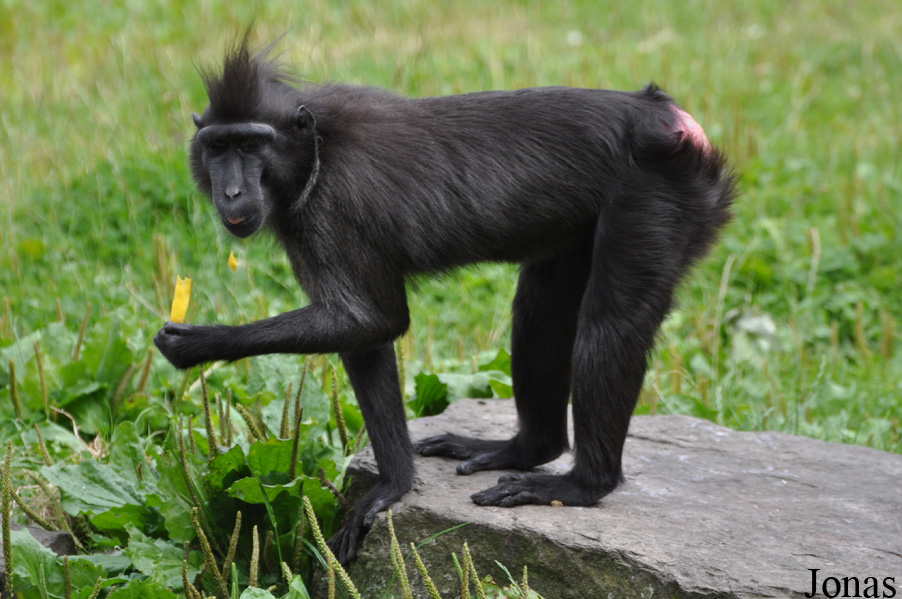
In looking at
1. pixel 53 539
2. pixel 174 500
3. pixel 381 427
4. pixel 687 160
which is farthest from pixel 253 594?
pixel 687 160

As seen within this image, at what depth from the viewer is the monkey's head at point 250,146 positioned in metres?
4.31

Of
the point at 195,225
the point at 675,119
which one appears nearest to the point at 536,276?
the point at 675,119

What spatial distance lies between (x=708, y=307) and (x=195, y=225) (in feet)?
14.4

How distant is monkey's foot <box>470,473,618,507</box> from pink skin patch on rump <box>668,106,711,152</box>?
167 centimetres

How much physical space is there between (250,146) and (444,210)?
0.93m

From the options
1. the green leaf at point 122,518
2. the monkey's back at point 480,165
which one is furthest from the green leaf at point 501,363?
the green leaf at point 122,518

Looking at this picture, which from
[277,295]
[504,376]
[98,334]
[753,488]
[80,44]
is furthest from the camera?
[80,44]

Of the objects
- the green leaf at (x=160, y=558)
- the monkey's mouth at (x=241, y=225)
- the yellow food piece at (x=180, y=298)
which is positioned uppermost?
the monkey's mouth at (x=241, y=225)

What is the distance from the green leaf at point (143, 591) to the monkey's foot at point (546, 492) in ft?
4.66

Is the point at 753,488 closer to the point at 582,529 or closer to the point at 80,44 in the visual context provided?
the point at 582,529

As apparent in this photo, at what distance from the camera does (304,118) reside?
14.6ft

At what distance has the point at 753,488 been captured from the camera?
4.92 m

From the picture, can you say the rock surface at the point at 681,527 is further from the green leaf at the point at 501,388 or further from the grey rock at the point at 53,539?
the grey rock at the point at 53,539

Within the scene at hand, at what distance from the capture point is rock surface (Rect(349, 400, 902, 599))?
13.0ft
